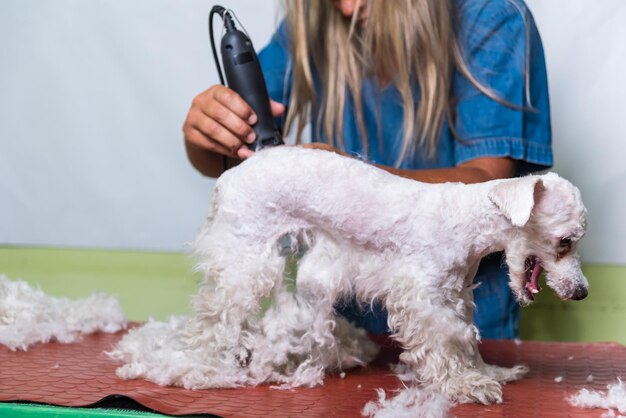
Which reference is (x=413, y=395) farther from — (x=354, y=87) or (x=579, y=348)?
(x=354, y=87)

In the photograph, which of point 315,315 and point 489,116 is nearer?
point 315,315

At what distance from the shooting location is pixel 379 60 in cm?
122

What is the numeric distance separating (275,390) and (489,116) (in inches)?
18.9

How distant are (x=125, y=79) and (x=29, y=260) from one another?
16.6 inches

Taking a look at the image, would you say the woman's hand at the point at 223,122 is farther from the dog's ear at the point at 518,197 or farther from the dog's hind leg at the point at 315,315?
the dog's ear at the point at 518,197

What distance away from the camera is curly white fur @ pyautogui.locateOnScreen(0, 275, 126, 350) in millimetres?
1022

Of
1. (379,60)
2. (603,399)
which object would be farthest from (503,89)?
(603,399)

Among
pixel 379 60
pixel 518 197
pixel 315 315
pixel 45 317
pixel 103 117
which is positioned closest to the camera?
pixel 518 197

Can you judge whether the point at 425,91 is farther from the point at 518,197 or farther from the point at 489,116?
the point at 518,197

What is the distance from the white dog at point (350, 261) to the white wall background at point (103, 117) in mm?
790

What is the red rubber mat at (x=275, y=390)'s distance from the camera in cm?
77

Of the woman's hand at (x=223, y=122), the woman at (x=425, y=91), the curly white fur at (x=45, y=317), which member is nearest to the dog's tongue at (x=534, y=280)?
the woman at (x=425, y=91)

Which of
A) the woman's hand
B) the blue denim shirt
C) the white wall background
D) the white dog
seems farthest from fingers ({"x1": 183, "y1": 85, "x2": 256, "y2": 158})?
the white wall background

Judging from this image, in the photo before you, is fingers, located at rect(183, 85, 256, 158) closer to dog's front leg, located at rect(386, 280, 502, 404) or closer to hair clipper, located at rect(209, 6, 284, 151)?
hair clipper, located at rect(209, 6, 284, 151)
